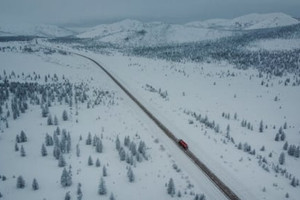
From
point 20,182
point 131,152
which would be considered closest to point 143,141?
point 131,152

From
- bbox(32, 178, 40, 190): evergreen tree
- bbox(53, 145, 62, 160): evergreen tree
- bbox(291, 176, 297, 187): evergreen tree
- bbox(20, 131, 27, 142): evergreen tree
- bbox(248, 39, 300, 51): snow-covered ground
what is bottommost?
bbox(291, 176, 297, 187): evergreen tree

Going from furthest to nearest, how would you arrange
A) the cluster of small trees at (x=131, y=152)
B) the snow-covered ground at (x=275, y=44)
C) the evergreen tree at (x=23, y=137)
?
the snow-covered ground at (x=275, y=44), the evergreen tree at (x=23, y=137), the cluster of small trees at (x=131, y=152)

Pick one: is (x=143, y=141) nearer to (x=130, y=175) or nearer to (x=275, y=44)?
(x=130, y=175)

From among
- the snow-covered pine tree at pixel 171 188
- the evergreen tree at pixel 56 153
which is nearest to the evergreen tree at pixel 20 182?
the evergreen tree at pixel 56 153

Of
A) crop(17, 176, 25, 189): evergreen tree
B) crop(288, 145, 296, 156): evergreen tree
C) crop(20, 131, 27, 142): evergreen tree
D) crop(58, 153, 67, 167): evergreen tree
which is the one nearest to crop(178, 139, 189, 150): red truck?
crop(288, 145, 296, 156): evergreen tree

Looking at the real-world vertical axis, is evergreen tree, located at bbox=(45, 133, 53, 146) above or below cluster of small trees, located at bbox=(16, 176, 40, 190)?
above

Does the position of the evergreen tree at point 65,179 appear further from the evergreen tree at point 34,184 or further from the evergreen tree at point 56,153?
the evergreen tree at point 56,153

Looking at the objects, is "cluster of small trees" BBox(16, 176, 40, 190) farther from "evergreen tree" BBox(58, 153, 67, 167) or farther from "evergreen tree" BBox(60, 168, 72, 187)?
"evergreen tree" BBox(58, 153, 67, 167)

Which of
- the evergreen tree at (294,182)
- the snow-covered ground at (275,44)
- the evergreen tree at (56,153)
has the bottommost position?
the evergreen tree at (294,182)

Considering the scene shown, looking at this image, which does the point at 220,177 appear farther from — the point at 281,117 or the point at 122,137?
the point at 281,117

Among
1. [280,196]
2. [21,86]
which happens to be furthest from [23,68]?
[280,196]

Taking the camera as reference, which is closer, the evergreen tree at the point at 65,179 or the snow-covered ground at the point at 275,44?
the evergreen tree at the point at 65,179

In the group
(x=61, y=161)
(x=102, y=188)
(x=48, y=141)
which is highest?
(x=48, y=141)
